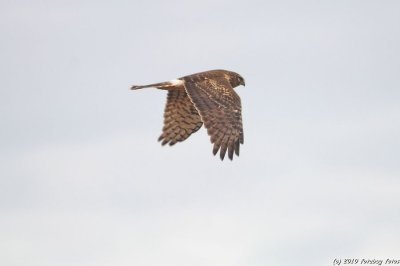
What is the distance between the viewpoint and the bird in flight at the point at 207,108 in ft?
72.4

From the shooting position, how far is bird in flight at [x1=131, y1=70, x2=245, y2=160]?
22078 millimetres

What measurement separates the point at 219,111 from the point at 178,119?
254cm

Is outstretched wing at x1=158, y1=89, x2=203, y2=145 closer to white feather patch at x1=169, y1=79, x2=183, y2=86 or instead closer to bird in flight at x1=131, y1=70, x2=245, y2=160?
bird in flight at x1=131, y1=70, x2=245, y2=160

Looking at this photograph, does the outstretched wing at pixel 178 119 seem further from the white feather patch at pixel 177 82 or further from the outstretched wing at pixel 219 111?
the outstretched wing at pixel 219 111

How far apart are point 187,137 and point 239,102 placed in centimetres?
233

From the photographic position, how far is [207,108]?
22547mm

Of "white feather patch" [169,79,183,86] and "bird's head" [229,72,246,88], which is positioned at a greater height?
"bird's head" [229,72,246,88]

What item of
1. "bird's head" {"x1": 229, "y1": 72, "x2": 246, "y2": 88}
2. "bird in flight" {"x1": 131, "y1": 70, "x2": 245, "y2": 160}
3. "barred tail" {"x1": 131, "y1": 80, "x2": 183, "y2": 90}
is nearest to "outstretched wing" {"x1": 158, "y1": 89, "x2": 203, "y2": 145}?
"bird in flight" {"x1": 131, "y1": 70, "x2": 245, "y2": 160}

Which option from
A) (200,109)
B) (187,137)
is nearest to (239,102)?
(200,109)

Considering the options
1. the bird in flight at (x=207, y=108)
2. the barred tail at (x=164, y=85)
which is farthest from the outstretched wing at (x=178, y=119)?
the barred tail at (x=164, y=85)

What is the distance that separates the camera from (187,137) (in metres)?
24.9

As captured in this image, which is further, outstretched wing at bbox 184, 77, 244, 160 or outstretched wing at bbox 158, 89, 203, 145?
outstretched wing at bbox 158, 89, 203, 145

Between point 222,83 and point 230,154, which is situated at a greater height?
point 222,83

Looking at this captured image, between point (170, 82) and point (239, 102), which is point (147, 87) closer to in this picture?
point (170, 82)
